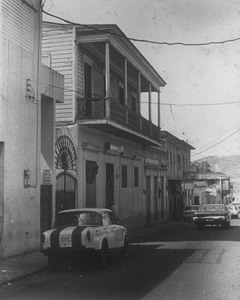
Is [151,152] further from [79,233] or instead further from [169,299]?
[169,299]

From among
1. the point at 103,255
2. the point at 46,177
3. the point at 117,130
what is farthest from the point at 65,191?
the point at 103,255

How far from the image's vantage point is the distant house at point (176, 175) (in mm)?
40250

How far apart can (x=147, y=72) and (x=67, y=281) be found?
60.4 ft

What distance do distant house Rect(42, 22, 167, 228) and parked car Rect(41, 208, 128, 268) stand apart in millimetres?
4168

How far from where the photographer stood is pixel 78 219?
1216 centimetres

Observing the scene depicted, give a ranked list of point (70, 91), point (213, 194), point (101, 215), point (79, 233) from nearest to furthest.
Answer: point (79, 233) → point (101, 215) → point (70, 91) → point (213, 194)

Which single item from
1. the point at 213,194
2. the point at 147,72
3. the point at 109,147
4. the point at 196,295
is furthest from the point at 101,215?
the point at 213,194

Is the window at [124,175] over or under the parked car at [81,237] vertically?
over

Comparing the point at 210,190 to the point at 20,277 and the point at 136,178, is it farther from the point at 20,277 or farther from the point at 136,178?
the point at 20,277

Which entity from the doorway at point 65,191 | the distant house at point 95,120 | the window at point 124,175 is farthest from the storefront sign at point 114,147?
the doorway at point 65,191

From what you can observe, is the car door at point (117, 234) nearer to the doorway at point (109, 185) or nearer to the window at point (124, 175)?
the doorway at point (109, 185)

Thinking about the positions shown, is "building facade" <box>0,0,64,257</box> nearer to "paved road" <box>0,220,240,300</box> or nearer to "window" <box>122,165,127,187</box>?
"paved road" <box>0,220,240,300</box>

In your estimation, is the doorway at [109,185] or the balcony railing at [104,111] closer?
the balcony railing at [104,111]

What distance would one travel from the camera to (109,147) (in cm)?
2175
